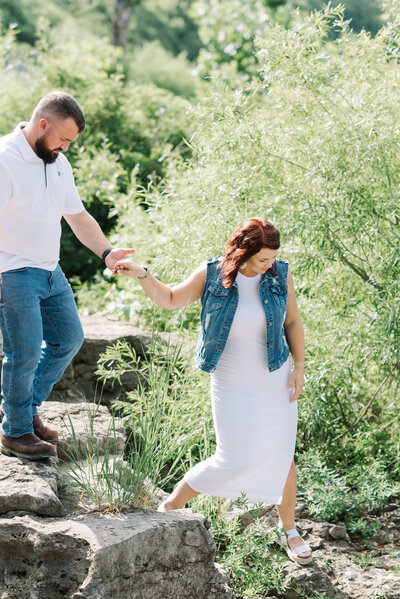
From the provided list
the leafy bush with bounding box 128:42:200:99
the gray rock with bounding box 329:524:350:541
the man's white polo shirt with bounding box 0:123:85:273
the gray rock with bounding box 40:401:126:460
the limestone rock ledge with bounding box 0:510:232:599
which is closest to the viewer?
the limestone rock ledge with bounding box 0:510:232:599

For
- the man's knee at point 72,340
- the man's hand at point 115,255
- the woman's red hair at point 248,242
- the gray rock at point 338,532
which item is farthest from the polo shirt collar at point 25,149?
the gray rock at point 338,532

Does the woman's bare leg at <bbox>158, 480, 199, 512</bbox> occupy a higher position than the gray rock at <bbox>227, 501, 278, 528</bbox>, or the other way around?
the woman's bare leg at <bbox>158, 480, 199, 512</bbox>

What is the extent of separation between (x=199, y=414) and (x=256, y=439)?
142cm

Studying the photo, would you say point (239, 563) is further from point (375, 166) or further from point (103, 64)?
point (103, 64)

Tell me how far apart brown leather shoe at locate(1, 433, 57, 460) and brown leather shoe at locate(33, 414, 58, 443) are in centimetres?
22

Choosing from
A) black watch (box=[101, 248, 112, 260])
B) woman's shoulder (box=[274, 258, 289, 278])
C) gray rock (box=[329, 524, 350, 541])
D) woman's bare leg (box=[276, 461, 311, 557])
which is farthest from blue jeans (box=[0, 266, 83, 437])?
gray rock (box=[329, 524, 350, 541])

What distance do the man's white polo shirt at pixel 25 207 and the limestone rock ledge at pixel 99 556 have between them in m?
1.14

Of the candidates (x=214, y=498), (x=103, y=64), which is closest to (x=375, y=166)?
(x=214, y=498)

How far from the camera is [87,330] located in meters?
5.75

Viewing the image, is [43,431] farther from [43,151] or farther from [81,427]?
[43,151]

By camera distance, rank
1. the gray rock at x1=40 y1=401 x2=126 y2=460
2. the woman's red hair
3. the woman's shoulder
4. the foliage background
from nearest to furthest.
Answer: the woman's red hair, the woman's shoulder, the gray rock at x1=40 y1=401 x2=126 y2=460, the foliage background

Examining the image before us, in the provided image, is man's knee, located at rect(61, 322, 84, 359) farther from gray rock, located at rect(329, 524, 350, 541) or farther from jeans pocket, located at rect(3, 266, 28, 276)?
gray rock, located at rect(329, 524, 350, 541)

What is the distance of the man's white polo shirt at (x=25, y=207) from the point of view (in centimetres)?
323

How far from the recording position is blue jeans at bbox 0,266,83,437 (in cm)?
327
